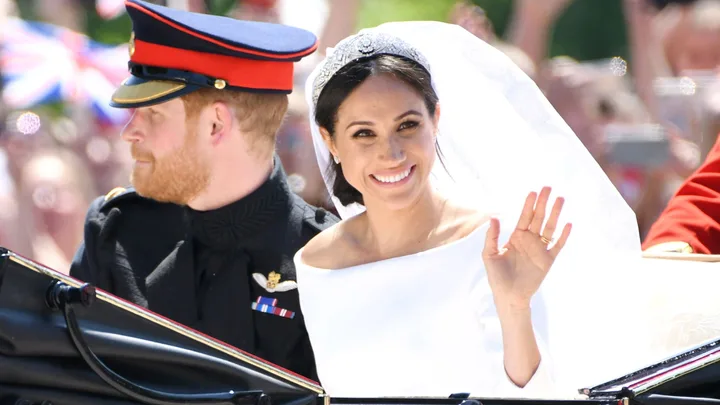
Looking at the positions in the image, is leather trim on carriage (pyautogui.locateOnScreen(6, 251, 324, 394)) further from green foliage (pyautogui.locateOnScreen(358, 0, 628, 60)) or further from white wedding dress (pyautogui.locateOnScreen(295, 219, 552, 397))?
green foliage (pyautogui.locateOnScreen(358, 0, 628, 60))

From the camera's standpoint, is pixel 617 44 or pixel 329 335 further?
pixel 617 44

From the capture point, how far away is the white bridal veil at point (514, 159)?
2852 mm

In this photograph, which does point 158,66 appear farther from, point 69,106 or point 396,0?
point 396,0

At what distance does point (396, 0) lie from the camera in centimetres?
813

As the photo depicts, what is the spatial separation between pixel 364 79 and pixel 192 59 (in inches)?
25.2

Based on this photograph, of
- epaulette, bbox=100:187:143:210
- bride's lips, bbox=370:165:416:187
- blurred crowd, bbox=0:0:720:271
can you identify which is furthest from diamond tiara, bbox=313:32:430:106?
blurred crowd, bbox=0:0:720:271

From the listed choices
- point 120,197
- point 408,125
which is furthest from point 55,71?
point 408,125

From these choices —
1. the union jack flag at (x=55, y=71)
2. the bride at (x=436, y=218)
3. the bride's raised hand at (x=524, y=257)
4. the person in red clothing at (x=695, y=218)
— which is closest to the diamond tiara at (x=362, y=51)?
the bride at (x=436, y=218)

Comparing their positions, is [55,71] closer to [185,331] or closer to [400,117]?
[400,117]

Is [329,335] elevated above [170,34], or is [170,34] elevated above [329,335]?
[170,34]

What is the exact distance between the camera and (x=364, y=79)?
2.77 m

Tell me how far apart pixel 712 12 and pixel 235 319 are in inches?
140

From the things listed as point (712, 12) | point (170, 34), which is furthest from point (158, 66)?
point (712, 12)

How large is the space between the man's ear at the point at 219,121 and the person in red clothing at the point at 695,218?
1156 mm
